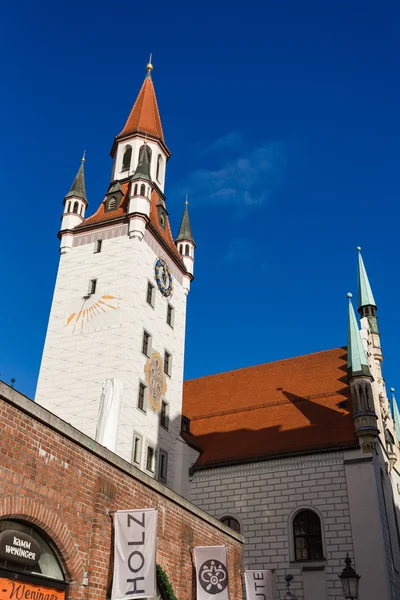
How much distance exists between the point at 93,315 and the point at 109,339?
1.81m

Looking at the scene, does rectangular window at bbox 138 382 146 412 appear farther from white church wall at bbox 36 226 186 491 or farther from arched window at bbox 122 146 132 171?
arched window at bbox 122 146 132 171

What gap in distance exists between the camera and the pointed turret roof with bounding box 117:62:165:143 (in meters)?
37.4

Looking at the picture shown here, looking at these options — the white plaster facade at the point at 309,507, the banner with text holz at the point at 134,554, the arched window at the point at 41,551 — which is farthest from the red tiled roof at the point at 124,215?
Answer: the arched window at the point at 41,551

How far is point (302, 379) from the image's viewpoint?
32562 mm

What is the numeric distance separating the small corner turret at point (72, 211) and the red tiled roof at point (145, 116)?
5298 mm

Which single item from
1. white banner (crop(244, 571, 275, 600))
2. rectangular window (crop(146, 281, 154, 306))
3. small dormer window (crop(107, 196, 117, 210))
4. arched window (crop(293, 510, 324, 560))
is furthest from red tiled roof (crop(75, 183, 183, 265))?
white banner (crop(244, 571, 275, 600))

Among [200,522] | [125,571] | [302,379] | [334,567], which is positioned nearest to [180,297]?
[302,379]

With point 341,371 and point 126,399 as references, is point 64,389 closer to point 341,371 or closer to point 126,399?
point 126,399

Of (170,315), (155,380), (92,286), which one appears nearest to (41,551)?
(155,380)

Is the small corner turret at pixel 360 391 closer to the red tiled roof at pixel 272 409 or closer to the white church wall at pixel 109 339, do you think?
the red tiled roof at pixel 272 409

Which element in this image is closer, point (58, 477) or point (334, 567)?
point (58, 477)

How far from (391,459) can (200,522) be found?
16.6 metres

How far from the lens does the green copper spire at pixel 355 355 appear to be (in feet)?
90.5

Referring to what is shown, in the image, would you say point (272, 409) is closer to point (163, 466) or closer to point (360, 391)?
point (360, 391)
